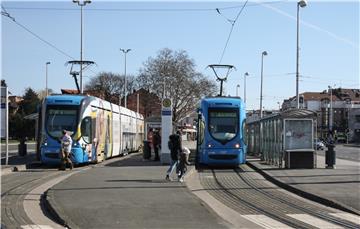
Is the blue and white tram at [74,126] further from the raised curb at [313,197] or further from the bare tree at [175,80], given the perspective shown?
the bare tree at [175,80]

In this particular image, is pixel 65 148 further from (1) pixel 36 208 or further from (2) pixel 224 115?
(1) pixel 36 208

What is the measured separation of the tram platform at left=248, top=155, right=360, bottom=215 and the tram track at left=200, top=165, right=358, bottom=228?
1.46 ft

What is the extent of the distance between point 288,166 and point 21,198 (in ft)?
47.9

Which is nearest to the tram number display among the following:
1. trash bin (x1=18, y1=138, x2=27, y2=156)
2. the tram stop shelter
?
the tram stop shelter

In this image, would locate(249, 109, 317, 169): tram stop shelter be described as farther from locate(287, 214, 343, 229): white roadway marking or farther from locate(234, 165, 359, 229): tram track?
locate(287, 214, 343, 229): white roadway marking

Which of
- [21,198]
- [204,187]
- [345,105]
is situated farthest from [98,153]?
[345,105]

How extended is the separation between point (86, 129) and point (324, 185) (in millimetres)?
12551

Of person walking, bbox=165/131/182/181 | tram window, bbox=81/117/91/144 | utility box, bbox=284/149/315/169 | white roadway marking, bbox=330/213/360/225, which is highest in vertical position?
tram window, bbox=81/117/91/144

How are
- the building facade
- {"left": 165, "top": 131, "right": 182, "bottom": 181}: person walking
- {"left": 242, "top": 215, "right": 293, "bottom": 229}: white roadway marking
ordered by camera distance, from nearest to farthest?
{"left": 242, "top": 215, "right": 293, "bottom": 229}: white roadway marking → {"left": 165, "top": 131, "right": 182, "bottom": 181}: person walking → the building facade

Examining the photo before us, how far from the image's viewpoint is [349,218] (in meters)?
12.5

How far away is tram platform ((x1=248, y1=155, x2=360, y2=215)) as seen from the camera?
14633 mm

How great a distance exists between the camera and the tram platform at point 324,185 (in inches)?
576

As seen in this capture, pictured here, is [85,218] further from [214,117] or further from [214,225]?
[214,117]

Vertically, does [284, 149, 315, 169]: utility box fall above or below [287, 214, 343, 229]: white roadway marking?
above
